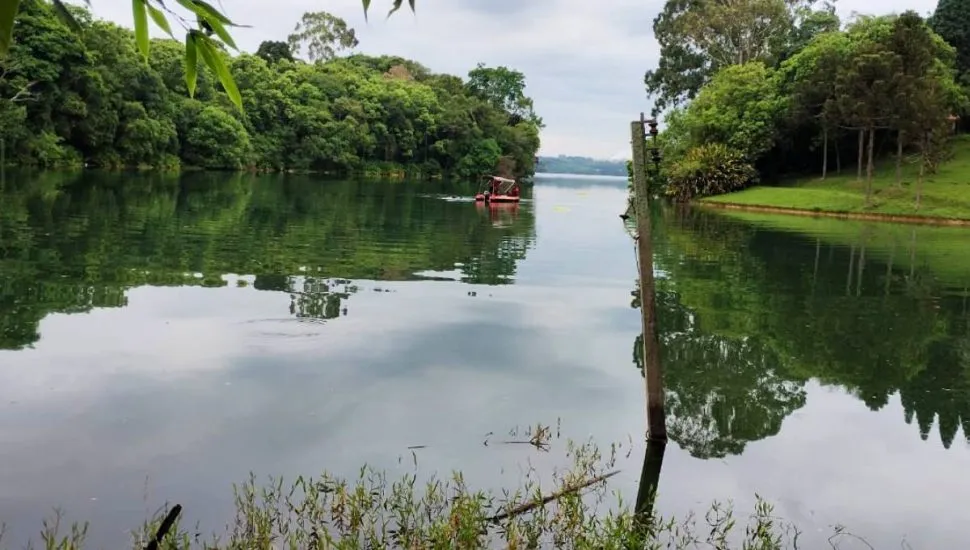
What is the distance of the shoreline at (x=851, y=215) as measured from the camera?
43188 millimetres

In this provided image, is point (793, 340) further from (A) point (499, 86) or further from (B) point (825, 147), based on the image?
(A) point (499, 86)

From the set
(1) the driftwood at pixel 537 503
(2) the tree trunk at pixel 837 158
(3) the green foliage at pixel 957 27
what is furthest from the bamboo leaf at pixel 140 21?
(3) the green foliage at pixel 957 27

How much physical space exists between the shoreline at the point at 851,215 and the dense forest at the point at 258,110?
105 feet

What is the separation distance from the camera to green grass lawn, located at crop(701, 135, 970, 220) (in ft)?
149

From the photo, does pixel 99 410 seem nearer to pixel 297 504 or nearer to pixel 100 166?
pixel 297 504

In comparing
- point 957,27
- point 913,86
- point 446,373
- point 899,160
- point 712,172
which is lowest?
point 446,373

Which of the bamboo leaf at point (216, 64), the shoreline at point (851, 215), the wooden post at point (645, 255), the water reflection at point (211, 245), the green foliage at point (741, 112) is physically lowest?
the shoreline at point (851, 215)

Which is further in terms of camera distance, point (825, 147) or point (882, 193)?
point (825, 147)

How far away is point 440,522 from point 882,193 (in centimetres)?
4993

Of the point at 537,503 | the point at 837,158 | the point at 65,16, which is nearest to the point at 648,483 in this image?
the point at 537,503

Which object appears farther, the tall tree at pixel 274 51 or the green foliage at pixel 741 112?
the tall tree at pixel 274 51

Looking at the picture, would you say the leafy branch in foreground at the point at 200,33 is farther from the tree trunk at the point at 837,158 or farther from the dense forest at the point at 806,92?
the tree trunk at the point at 837,158

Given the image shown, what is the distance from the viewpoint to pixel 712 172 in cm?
6069

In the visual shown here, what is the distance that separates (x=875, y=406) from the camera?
10969mm
